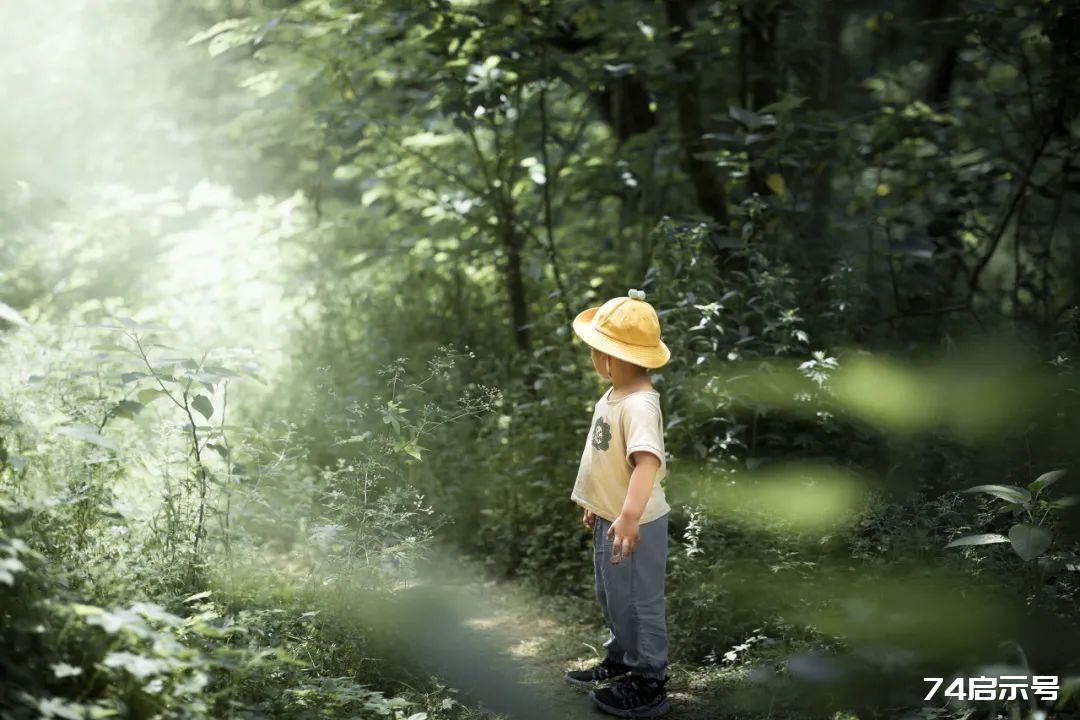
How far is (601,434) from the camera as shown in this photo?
4.14 meters

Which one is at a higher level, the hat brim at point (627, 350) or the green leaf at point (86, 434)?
the hat brim at point (627, 350)

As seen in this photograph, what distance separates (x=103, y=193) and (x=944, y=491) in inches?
314

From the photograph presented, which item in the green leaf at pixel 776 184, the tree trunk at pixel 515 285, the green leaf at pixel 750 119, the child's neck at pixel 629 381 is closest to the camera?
the child's neck at pixel 629 381

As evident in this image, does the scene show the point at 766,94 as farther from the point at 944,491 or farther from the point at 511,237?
the point at 944,491

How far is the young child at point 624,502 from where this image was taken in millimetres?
4031

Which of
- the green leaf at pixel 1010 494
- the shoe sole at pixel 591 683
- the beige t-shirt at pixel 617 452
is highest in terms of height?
the beige t-shirt at pixel 617 452

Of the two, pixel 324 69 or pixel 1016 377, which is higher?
pixel 324 69

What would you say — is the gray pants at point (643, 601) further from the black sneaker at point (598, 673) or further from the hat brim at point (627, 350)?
the hat brim at point (627, 350)

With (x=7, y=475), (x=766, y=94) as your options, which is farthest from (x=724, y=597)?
(x=766, y=94)

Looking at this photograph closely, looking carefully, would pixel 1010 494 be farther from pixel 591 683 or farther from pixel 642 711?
pixel 591 683

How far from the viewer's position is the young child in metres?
4.03

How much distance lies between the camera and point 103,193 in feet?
30.3

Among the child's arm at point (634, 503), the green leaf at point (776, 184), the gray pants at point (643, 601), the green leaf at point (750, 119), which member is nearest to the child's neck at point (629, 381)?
the child's arm at point (634, 503)

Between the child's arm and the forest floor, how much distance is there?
786 mm
